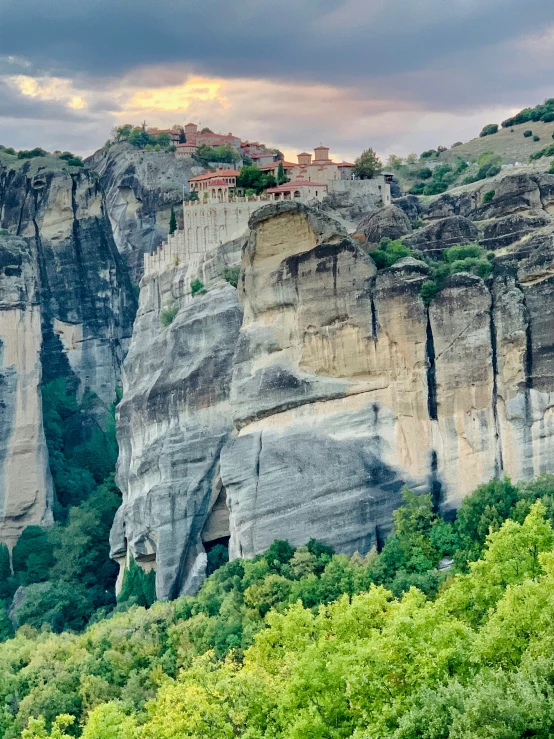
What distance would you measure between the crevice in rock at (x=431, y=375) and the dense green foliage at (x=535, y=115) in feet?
160

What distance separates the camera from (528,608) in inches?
1555

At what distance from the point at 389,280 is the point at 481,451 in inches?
235

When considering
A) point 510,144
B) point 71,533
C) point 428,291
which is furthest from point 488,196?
point 510,144

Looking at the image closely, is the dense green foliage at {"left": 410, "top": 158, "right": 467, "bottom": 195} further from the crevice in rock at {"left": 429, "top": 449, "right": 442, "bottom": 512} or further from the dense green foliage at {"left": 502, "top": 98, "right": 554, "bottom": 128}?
the crevice in rock at {"left": 429, "top": 449, "right": 442, "bottom": 512}

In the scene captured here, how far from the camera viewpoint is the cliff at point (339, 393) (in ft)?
186

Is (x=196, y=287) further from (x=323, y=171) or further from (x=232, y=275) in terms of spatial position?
(x=323, y=171)

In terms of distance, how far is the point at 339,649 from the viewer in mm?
41906

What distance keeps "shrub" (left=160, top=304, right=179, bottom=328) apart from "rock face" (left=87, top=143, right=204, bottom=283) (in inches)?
834

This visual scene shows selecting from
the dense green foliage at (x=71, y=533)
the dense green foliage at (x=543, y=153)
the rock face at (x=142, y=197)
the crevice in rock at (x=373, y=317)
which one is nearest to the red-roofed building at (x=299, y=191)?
the crevice in rock at (x=373, y=317)

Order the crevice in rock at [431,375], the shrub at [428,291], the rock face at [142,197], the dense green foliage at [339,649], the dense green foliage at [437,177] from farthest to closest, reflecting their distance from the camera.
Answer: the rock face at [142,197]
the dense green foliage at [437,177]
the shrub at [428,291]
the crevice in rock at [431,375]
the dense green foliage at [339,649]

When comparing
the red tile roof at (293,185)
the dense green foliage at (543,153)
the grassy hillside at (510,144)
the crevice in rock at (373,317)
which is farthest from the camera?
the grassy hillside at (510,144)

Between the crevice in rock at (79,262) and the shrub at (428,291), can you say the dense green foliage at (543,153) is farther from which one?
the shrub at (428,291)

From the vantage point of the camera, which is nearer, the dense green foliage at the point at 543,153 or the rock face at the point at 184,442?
the rock face at the point at 184,442

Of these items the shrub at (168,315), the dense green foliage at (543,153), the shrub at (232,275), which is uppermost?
the dense green foliage at (543,153)
